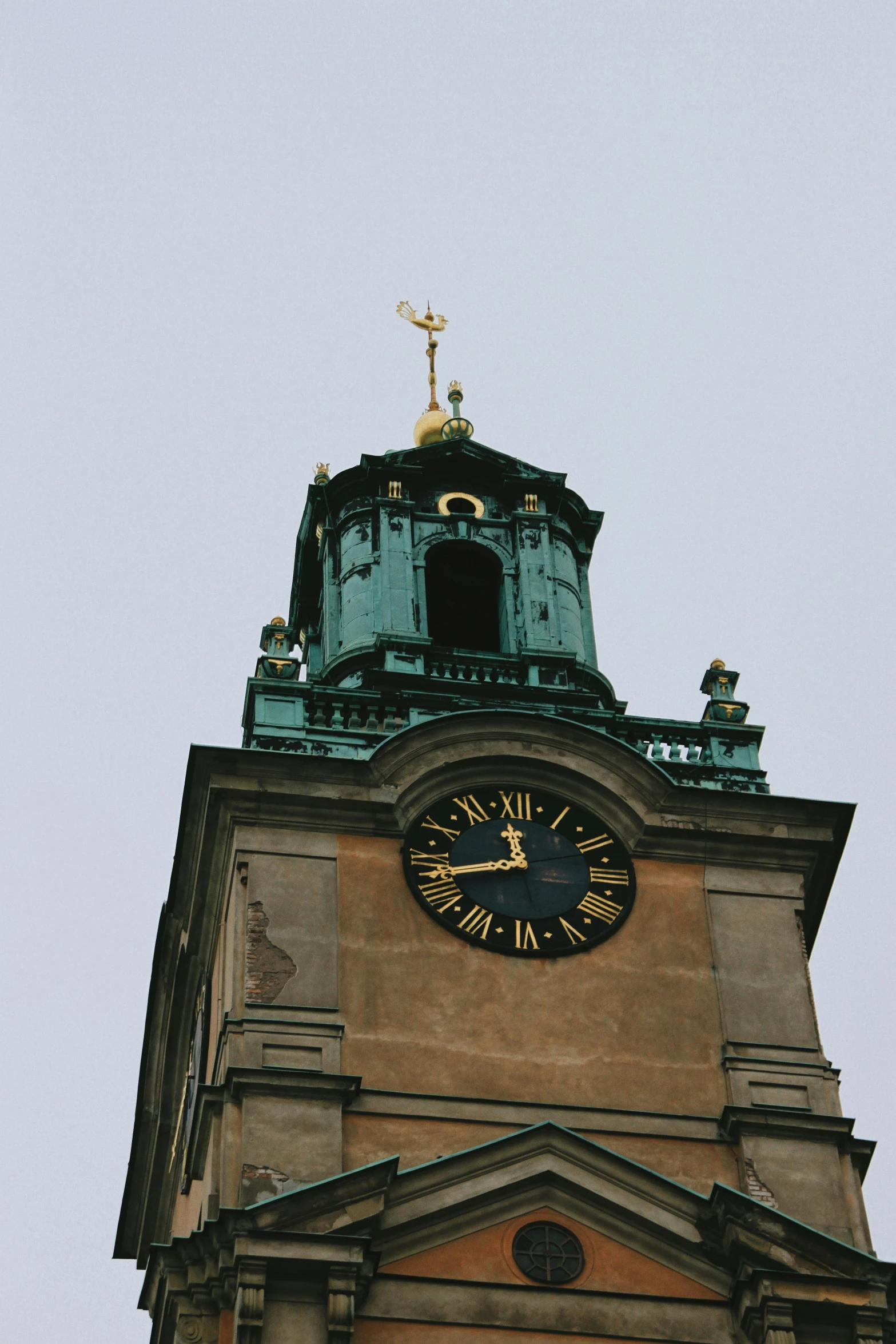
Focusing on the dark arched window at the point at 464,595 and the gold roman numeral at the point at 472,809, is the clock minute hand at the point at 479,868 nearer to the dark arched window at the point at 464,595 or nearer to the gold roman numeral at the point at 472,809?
the gold roman numeral at the point at 472,809

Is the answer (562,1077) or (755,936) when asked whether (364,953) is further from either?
(755,936)

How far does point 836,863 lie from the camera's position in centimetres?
2850

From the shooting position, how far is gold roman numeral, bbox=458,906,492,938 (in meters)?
26.6

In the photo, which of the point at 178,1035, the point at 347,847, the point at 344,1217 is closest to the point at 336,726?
the point at 347,847

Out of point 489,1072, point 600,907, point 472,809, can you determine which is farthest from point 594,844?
point 489,1072

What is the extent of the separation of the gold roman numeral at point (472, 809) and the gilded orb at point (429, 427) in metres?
8.14

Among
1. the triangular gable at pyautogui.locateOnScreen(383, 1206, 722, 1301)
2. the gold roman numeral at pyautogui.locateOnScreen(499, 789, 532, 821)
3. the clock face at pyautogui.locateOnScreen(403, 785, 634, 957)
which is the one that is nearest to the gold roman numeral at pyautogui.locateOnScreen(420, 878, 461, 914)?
the clock face at pyautogui.locateOnScreen(403, 785, 634, 957)

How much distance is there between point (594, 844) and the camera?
2770cm

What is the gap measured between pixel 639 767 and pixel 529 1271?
236 inches

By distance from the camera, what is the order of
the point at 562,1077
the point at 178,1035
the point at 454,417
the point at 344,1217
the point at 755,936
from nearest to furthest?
1. the point at 344,1217
2. the point at 562,1077
3. the point at 755,936
4. the point at 178,1035
5. the point at 454,417

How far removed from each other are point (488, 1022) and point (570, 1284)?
112 inches

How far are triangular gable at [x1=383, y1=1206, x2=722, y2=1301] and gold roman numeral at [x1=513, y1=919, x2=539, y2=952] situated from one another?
2984 millimetres

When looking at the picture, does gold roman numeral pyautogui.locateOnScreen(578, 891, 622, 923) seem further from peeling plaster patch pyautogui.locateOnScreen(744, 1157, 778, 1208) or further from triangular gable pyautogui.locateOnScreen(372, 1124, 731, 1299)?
peeling plaster patch pyautogui.locateOnScreen(744, 1157, 778, 1208)

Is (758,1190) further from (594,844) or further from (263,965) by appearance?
(263,965)
